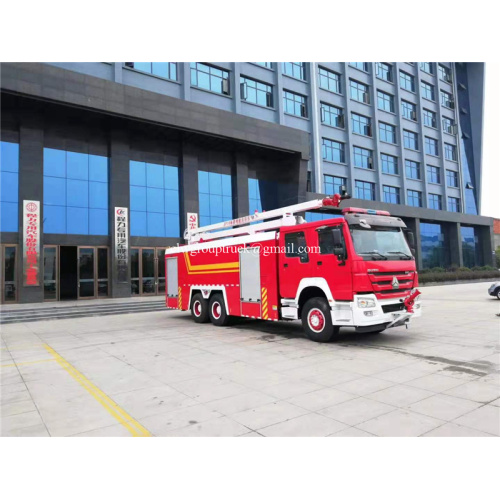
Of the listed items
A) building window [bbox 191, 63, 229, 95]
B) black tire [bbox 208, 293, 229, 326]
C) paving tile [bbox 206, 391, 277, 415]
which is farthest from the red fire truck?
building window [bbox 191, 63, 229, 95]

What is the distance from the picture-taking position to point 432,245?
4475 cm

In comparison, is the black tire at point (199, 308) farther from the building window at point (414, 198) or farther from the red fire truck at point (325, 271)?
the building window at point (414, 198)

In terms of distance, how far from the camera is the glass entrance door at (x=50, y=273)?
20.1 m

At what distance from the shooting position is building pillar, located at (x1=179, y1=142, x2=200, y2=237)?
82.0 feet

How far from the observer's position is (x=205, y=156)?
2666 cm

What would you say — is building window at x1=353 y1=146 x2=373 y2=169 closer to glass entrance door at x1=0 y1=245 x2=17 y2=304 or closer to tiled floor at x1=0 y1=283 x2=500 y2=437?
tiled floor at x1=0 y1=283 x2=500 y2=437

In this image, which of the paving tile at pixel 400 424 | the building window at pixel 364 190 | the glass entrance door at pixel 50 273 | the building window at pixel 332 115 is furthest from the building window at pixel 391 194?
the paving tile at pixel 400 424

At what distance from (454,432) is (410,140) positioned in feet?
151

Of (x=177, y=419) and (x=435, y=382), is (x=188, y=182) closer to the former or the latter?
(x=435, y=382)

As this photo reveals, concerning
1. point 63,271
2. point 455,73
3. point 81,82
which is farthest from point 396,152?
point 63,271

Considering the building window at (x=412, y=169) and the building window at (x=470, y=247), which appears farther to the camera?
the building window at (x=470, y=247)

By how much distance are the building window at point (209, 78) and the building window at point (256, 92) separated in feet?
5.20

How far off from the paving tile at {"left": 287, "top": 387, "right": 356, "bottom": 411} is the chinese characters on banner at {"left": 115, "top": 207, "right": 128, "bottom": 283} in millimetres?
18601

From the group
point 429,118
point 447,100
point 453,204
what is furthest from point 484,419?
point 447,100
